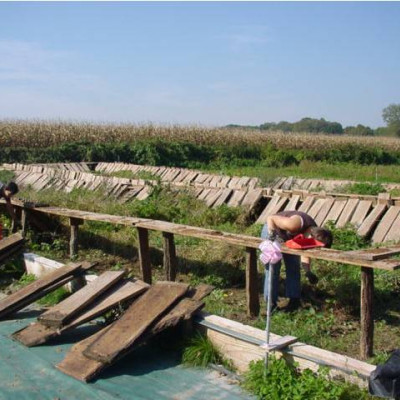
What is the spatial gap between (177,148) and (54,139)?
251 inches

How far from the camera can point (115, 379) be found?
466 centimetres

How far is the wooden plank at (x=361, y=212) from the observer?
31.7ft

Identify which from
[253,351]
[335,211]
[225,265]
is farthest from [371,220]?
[253,351]

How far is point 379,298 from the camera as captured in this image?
6781mm

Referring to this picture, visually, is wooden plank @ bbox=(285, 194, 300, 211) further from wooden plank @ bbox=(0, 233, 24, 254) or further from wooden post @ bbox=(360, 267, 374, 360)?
wooden post @ bbox=(360, 267, 374, 360)

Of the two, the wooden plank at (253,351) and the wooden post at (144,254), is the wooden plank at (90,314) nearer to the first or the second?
the wooden plank at (253,351)

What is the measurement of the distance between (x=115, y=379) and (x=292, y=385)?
139cm

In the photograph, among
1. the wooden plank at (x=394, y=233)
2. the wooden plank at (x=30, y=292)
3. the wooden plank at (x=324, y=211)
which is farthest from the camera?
the wooden plank at (x=324, y=211)

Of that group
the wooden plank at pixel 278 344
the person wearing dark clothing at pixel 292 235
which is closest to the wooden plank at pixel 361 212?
the person wearing dark clothing at pixel 292 235

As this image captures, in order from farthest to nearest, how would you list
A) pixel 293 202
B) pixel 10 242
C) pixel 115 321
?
pixel 293 202 < pixel 10 242 < pixel 115 321

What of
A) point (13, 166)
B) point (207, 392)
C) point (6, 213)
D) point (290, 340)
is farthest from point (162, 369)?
point (13, 166)

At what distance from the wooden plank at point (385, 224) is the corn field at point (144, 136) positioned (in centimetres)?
2325

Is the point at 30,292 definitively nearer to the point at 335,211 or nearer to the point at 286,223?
the point at 286,223

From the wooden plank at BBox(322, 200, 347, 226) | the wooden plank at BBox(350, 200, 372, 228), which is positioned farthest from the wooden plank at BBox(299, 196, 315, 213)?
the wooden plank at BBox(350, 200, 372, 228)
